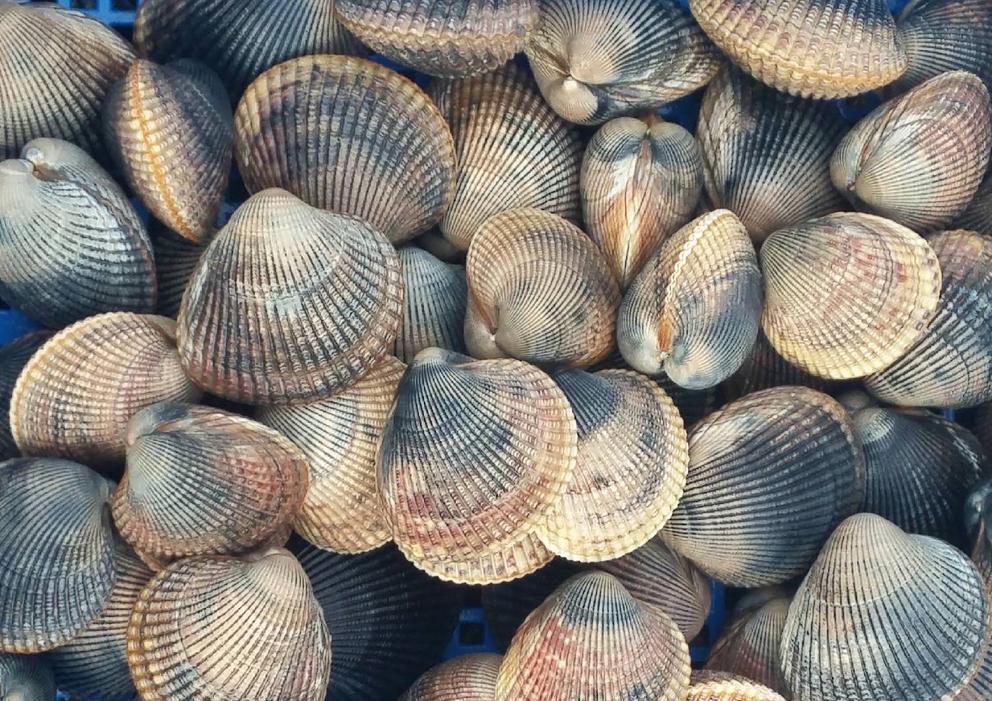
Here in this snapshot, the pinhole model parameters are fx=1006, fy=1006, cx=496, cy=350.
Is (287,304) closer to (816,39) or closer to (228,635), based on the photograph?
(228,635)

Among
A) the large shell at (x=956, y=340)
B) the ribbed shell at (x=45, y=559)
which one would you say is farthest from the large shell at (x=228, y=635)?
the large shell at (x=956, y=340)

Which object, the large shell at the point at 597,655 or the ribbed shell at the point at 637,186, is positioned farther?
the ribbed shell at the point at 637,186

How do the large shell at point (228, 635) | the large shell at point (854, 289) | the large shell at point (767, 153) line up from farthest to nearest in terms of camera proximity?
the large shell at point (767, 153) → the large shell at point (854, 289) → the large shell at point (228, 635)

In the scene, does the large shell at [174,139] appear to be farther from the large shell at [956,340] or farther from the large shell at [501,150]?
the large shell at [956,340]

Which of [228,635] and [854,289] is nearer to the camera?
[228,635]

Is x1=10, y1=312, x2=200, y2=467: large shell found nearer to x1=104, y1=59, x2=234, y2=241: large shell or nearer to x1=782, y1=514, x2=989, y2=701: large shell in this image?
x1=104, y1=59, x2=234, y2=241: large shell

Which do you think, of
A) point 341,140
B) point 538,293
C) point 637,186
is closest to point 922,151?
point 637,186

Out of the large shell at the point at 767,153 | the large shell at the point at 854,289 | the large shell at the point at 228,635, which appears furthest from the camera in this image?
the large shell at the point at 767,153
